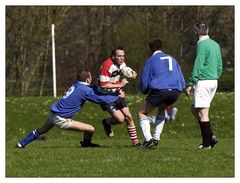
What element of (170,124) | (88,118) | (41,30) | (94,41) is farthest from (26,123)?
(94,41)

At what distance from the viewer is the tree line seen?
42000 millimetres

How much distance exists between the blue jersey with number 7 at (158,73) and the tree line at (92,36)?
27793 mm

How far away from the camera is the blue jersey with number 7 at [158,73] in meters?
12.8

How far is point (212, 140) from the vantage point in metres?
13.0

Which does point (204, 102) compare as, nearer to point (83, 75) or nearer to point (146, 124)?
point (146, 124)

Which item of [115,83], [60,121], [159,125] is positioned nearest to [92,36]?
[115,83]

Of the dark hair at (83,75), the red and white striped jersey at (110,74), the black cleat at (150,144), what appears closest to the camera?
the black cleat at (150,144)

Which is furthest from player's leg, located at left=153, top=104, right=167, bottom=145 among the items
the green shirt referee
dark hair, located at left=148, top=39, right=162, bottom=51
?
dark hair, located at left=148, top=39, right=162, bottom=51

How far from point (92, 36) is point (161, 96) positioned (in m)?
36.5

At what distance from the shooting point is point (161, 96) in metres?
12.8

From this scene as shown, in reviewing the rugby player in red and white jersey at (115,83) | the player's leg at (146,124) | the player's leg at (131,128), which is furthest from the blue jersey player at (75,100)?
the player's leg at (146,124)

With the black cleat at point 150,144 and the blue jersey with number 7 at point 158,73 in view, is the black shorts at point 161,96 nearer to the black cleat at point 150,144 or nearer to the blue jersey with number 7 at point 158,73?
the blue jersey with number 7 at point 158,73

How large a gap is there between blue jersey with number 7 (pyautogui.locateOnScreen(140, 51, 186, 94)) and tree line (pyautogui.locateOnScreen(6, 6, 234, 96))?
27.8 m

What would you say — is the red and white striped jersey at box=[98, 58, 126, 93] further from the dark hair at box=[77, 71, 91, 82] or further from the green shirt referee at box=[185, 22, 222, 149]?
the green shirt referee at box=[185, 22, 222, 149]
